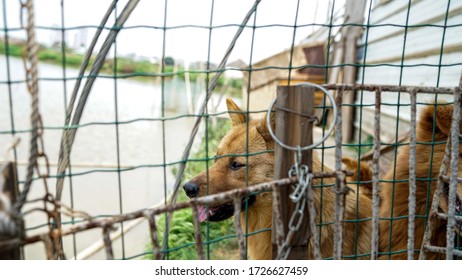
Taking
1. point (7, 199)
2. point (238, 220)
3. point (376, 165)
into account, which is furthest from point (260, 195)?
point (7, 199)

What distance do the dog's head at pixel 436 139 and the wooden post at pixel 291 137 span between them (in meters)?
1.14

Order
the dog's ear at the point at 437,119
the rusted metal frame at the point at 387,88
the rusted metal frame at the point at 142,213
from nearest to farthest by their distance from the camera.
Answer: the rusted metal frame at the point at 142,213, the rusted metal frame at the point at 387,88, the dog's ear at the point at 437,119

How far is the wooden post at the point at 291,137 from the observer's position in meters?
1.54

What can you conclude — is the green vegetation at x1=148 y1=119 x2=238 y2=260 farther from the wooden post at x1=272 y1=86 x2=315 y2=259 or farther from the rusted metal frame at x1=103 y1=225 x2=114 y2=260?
the rusted metal frame at x1=103 y1=225 x2=114 y2=260

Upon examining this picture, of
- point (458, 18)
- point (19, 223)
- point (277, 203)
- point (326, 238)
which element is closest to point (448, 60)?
point (458, 18)

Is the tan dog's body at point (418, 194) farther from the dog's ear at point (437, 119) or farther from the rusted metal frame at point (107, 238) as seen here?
the rusted metal frame at point (107, 238)

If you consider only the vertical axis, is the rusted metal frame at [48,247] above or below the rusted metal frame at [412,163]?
below

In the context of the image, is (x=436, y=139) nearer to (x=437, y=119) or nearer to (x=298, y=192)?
(x=437, y=119)

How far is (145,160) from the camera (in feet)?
35.3

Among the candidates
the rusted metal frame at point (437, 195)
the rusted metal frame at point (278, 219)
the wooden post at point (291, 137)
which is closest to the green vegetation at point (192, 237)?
the rusted metal frame at point (437, 195)

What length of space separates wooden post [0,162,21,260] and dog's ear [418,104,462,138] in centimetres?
207

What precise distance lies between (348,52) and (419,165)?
5.85 metres
